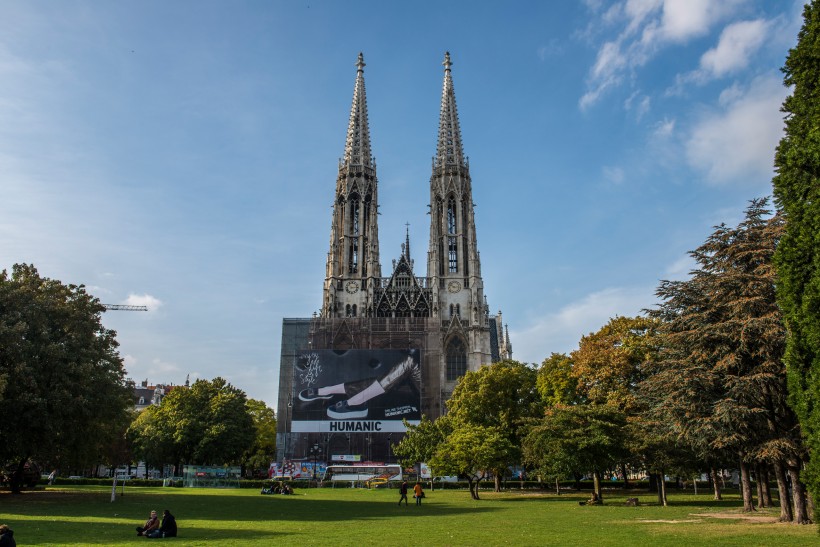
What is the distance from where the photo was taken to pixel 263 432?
66188mm

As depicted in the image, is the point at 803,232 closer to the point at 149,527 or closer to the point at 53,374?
the point at 149,527

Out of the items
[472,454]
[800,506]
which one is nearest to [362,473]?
[472,454]

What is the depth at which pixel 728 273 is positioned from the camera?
70.4ft

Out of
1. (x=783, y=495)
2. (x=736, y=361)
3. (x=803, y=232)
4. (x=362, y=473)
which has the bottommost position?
(x=362, y=473)

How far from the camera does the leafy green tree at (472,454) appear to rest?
3419 cm

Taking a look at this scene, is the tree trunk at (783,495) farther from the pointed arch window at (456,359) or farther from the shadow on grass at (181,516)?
the pointed arch window at (456,359)

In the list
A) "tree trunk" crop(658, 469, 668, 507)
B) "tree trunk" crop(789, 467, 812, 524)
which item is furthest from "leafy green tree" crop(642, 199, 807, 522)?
"tree trunk" crop(658, 469, 668, 507)

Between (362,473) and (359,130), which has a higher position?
(359,130)

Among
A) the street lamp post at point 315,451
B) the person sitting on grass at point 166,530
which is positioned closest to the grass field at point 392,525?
the person sitting on grass at point 166,530

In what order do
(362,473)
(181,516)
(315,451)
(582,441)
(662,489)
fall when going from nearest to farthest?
(181,516)
(662,489)
(582,441)
(362,473)
(315,451)

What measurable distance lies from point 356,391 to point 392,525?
3975cm

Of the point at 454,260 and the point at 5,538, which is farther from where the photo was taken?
the point at 454,260

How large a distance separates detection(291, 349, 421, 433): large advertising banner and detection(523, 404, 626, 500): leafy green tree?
26305 mm

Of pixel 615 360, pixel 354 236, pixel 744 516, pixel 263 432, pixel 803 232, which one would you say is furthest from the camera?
pixel 354 236
